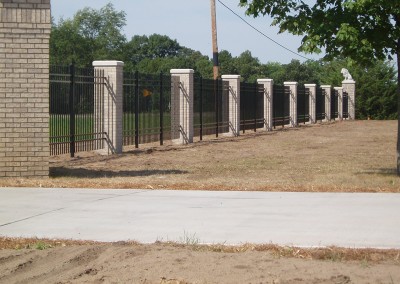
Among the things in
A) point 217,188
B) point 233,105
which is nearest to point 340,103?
point 233,105

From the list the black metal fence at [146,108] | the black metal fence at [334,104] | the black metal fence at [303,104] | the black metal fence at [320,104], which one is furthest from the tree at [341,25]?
the black metal fence at [334,104]

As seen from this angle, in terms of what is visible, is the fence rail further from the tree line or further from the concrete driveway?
the tree line

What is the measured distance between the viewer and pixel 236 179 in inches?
628

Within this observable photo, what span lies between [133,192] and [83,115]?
31.1 ft

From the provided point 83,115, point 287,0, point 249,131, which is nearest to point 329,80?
point 249,131

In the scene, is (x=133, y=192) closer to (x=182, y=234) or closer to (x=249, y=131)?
(x=182, y=234)

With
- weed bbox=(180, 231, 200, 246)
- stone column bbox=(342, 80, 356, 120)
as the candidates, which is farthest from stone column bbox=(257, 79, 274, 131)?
weed bbox=(180, 231, 200, 246)

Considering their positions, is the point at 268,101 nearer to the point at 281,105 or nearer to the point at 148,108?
the point at 281,105

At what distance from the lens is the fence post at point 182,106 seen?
28.5 m

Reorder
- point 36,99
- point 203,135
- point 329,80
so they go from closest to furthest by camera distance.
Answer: point 36,99 < point 203,135 < point 329,80

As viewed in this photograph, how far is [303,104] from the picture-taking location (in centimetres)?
4900

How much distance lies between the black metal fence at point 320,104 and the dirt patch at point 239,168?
Result: 73.0 ft

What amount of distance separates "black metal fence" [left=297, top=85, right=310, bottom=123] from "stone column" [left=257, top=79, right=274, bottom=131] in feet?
22.1

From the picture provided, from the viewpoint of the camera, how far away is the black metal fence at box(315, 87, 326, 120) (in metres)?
51.6
